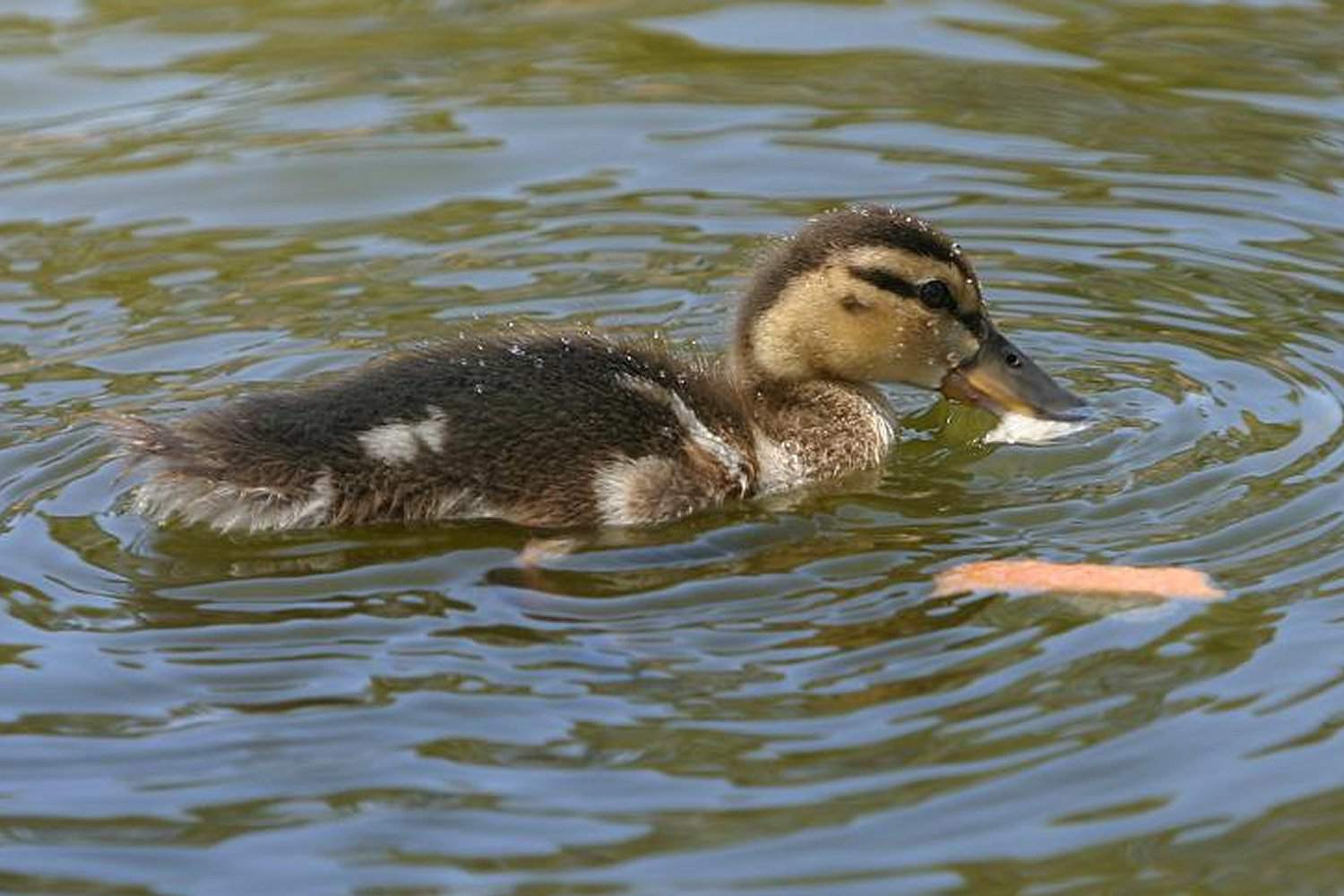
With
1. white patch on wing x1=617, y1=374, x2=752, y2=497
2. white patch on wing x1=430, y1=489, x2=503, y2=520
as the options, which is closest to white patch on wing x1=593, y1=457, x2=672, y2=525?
white patch on wing x1=617, y1=374, x2=752, y2=497

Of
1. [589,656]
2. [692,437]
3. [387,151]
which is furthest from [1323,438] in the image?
[387,151]

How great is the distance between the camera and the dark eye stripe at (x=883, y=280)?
682cm

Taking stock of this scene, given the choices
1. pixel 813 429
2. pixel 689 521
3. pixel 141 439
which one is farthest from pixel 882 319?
pixel 141 439

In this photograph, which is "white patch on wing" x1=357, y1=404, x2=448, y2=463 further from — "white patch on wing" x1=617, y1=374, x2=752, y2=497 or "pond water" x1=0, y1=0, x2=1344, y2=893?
"white patch on wing" x1=617, y1=374, x2=752, y2=497

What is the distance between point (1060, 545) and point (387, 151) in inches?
162

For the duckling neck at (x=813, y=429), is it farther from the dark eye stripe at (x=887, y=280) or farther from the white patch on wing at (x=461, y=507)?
the white patch on wing at (x=461, y=507)

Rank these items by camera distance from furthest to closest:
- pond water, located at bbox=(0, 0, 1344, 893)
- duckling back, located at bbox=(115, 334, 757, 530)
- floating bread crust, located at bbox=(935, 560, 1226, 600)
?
1. duckling back, located at bbox=(115, 334, 757, 530)
2. floating bread crust, located at bbox=(935, 560, 1226, 600)
3. pond water, located at bbox=(0, 0, 1344, 893)

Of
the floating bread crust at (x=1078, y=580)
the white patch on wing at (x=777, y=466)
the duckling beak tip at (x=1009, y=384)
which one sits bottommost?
the white patch on wing at (x=777, y=466)

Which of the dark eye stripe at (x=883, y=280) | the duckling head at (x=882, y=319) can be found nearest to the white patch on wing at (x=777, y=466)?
the duckling head at (x=882, y=319)

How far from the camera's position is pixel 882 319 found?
6914 millimetres

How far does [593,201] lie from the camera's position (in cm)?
897

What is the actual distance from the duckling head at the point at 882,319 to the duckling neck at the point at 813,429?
4cm

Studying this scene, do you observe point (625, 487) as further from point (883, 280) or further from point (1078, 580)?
point (1078, 580)

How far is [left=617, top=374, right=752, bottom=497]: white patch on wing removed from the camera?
650 centimetres
